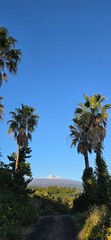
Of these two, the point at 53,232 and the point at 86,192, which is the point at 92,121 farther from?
the point at 53,232

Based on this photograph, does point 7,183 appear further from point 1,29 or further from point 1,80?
point 1,29

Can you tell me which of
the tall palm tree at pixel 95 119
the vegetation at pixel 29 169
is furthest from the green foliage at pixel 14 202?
the tall palm tree at pixel 95 119

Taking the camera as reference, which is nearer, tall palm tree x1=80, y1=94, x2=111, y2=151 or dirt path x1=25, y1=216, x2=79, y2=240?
dirt path x1=25, y1=216, x2=79, y2=240

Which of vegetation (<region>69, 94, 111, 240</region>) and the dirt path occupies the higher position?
vegetation (<region>69, 94, 111, 240</region>)

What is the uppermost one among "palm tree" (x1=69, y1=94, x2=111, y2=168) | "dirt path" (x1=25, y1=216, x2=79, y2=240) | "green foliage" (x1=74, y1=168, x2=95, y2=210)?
"palm tree" (x1=69, y1=94, x2=111, y2=168)

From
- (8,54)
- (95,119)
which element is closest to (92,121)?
(95,119)

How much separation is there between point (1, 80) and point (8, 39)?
3552 millimetres

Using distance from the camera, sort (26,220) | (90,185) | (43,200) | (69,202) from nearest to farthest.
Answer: (26,220), (90,185), (43,200), (69,202)

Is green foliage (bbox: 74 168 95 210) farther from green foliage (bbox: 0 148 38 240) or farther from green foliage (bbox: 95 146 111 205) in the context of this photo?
Answer: green foliage (bbox: 0 148 38 240)

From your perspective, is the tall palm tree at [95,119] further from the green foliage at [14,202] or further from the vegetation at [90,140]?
the green foliage at [14,202]

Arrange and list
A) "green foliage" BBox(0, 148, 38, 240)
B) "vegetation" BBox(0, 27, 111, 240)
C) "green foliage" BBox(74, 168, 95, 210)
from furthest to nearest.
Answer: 1. "green foliage" BBox(74, 168, 95, 210)
2. "vegetation" BBox(0, 27, 111, 240)
3. "green foliage" BBox(0, 148, 38, 240)

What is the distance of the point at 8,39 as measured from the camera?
95.8 ft

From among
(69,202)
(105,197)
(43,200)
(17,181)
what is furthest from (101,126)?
(69,202)

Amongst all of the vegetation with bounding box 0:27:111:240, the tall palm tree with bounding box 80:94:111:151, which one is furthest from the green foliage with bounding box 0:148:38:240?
the tall palm tree with bounding box 80:94:111:151
